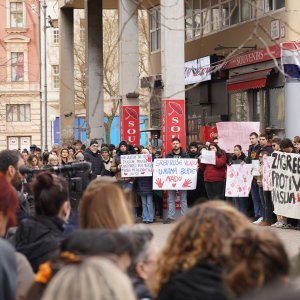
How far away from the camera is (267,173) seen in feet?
67.1

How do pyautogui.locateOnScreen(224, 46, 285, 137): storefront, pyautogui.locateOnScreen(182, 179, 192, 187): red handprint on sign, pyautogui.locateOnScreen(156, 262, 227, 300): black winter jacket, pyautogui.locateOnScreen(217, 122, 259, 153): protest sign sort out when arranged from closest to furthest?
pyautogui.locateOnScreen(156, 262, 227, 300): black winter jacket → pyautogui.locateOnScreen(182, 179, 192, 187): red handprint on sign → pyautogui.locateOnScreen(217, 122, 259, 153): protest sign → pyautogui.locateOnScreen(224, 46, 285, 137): storefront

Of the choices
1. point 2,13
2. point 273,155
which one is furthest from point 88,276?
point 2,13

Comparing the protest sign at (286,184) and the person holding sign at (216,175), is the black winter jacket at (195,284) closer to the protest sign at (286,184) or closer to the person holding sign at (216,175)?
the protest sign at (286,184)

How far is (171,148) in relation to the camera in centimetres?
2456

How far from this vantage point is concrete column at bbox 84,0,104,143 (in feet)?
117

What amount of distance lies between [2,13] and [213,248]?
67.1m

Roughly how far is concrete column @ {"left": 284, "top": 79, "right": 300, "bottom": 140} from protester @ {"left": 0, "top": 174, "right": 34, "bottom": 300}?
2139 centimetres

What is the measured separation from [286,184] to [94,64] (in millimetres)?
17896

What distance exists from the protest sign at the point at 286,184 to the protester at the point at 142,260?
14186 millimetres

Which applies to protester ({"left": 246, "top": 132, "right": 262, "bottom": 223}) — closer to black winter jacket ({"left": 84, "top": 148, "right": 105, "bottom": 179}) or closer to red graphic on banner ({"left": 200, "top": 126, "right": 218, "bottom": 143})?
black winter jacket ({"left": 84, "top": 148, "right": 105, "bottom": 179})

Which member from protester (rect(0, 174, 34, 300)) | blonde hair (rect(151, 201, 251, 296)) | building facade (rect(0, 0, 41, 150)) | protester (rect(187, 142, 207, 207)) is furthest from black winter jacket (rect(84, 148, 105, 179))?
building facade (rect(0, 0, 41, 150))

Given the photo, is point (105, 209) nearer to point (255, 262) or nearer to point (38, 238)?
point (38, 238)

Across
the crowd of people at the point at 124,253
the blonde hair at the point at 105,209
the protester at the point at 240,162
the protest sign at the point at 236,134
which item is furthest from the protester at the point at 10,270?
the protest sign at the point at 236,134

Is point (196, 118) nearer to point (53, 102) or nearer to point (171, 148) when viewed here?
point (171, 148)
